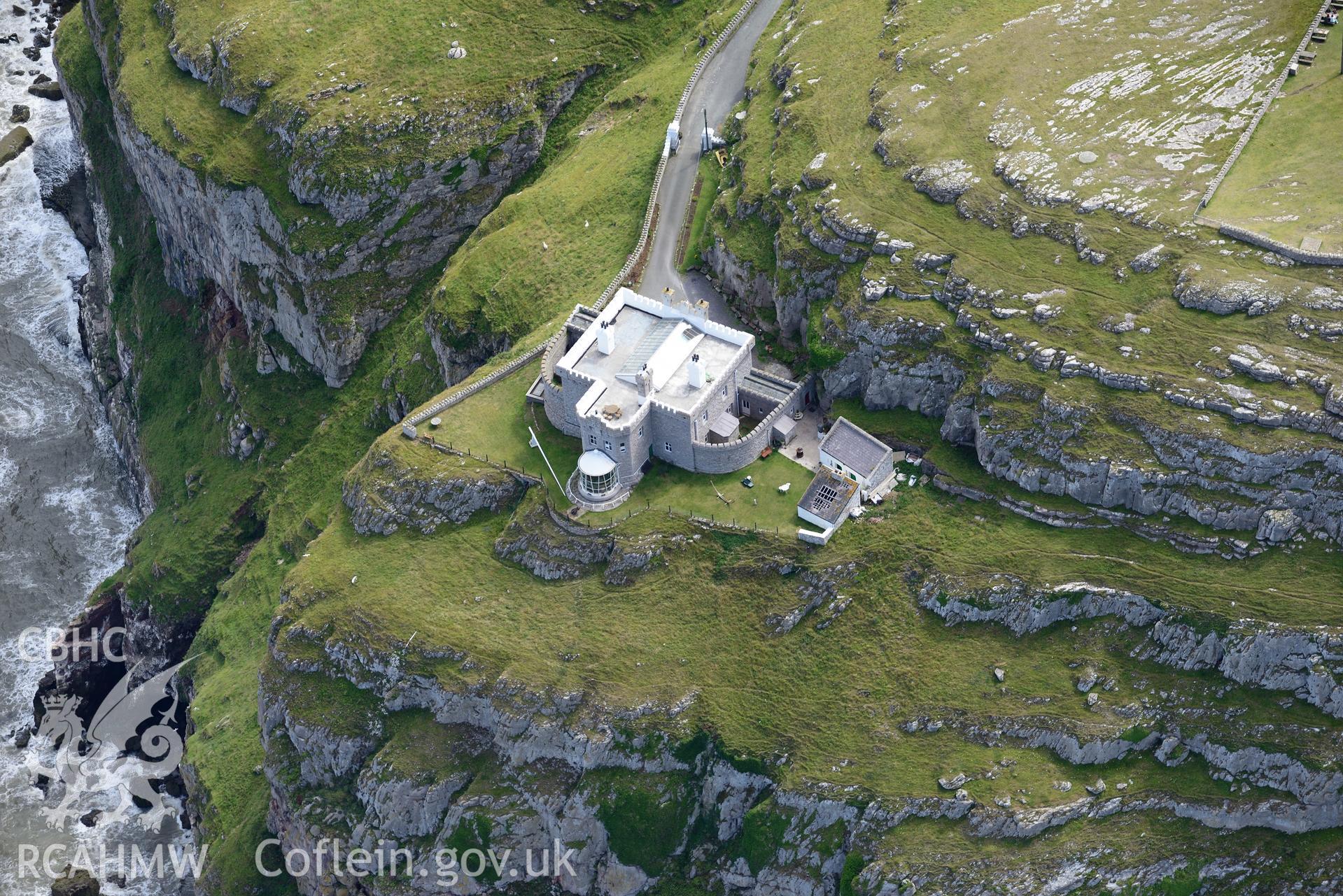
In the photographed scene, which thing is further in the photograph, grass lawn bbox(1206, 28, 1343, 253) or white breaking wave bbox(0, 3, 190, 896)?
white breaking wave bbox(0, 3, 190, 896)

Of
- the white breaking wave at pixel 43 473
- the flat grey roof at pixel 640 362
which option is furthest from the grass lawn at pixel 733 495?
the white breaking wave at pixel 43 473

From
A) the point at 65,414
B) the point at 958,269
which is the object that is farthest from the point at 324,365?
the point at 958,269

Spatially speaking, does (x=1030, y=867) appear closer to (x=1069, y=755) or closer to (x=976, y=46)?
(x=1069, y=755)

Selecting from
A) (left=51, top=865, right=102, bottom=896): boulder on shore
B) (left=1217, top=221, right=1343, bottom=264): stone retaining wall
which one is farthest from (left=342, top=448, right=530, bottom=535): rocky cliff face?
(left=1217, top=221, right=1343, bottom=264): stone retaining wall

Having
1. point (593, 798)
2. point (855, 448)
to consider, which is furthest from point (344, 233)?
point (593, 798)

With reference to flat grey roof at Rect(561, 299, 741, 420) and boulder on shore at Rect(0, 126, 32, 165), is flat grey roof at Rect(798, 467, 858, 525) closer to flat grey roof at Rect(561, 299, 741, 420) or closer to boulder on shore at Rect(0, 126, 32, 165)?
flat grey roof at Rect(561, 299, 741, 420)

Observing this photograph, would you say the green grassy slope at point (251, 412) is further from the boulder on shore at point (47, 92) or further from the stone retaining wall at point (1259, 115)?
the stone retaining wall at point (1259, 115)

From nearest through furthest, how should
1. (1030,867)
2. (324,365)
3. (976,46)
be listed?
(1030,867) < (976,46) < (324,365)
